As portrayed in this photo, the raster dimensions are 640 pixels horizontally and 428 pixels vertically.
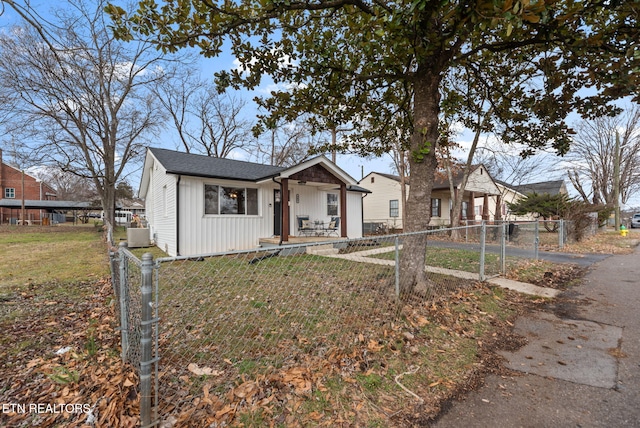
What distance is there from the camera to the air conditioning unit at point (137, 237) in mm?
12898

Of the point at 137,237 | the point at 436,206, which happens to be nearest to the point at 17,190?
the point at 137,237

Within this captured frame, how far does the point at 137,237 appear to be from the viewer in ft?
43.0

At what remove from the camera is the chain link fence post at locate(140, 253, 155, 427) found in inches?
75.7

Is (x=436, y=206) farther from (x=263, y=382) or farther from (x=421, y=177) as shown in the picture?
(x=263, y=382)

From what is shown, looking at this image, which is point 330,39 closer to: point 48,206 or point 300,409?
point 300,409

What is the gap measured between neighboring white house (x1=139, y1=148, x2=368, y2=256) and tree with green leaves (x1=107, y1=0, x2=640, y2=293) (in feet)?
15.3

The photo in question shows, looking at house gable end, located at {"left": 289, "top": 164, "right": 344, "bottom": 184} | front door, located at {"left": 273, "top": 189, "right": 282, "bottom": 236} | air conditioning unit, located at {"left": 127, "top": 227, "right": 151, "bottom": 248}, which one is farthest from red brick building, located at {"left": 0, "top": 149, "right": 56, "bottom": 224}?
house gable end, located at {"left": 289, "top": 164, "right": 344, "bottom": 184}

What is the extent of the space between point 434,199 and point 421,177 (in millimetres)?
20030

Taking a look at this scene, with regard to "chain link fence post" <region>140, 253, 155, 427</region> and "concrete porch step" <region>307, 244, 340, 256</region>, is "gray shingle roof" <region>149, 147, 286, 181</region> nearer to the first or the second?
"concrete porch step" <region>307, 244, 340, 256</region>

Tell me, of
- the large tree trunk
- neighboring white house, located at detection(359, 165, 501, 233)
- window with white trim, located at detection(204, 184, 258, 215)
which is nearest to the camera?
the large tree trunk

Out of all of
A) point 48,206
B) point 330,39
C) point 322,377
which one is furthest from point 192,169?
point 48,206

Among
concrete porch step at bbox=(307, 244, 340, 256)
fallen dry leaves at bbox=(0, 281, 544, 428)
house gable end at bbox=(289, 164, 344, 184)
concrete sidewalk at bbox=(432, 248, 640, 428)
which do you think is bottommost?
concrete sidewalk at bbox=(432, 248, 640, 428)

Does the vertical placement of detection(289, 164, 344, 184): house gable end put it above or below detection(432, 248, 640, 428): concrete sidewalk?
above

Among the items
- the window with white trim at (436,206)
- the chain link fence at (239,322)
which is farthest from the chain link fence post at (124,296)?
the window with white trim at (436,206)
